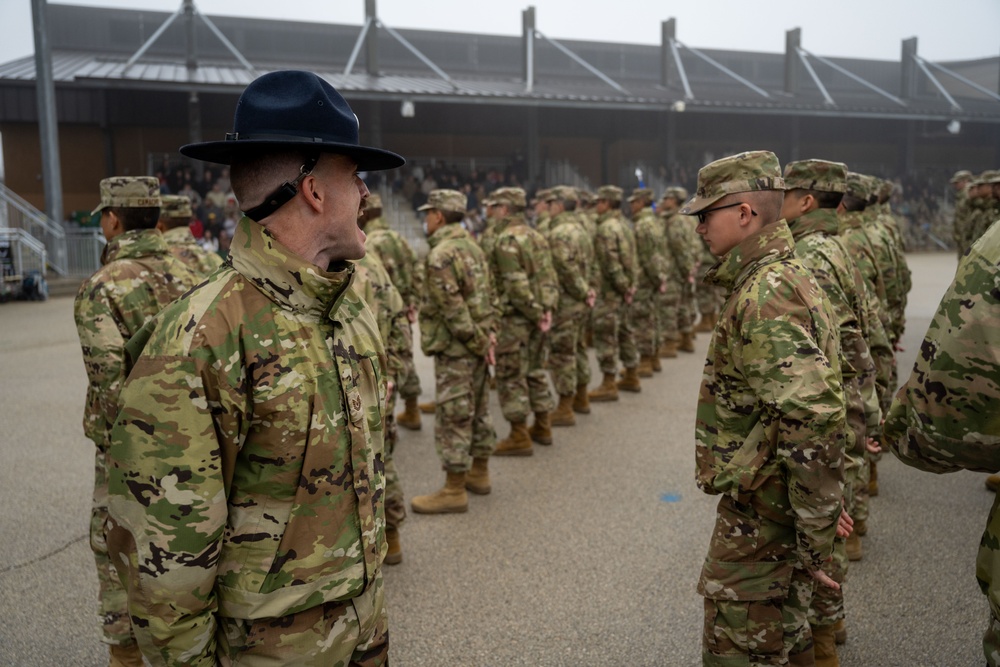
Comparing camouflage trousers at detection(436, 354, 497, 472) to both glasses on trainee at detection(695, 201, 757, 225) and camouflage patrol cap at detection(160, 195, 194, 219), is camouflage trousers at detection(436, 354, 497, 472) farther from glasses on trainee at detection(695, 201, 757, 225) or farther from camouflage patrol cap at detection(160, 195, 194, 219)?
glasses on trainee at detection(695, 201, 757, 225)

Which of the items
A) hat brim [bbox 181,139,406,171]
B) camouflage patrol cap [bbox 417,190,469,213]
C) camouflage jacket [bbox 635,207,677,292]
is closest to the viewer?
hat brim [bbox 181,139,406,171]

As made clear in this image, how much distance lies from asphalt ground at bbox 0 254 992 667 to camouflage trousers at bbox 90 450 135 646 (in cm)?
40

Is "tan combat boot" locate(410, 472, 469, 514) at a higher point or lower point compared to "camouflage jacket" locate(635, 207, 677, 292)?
lower

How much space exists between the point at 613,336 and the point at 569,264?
4.35 feet

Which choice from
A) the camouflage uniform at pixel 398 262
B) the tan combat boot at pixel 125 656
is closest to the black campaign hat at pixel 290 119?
the tan combat boot at pixel 125 656

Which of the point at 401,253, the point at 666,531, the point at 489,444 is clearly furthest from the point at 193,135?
the point at 666,531

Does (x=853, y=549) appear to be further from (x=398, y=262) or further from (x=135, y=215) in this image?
(x=398, y=262)

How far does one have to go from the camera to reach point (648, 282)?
9867mm

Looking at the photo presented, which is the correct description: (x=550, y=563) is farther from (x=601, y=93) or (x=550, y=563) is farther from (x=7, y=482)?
(x=601, y=93)

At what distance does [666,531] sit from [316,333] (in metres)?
3.57

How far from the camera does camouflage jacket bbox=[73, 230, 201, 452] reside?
10.6 ft

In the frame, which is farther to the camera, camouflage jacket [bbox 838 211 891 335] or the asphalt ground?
camouflage jacket [bbox 838 211 891 335]

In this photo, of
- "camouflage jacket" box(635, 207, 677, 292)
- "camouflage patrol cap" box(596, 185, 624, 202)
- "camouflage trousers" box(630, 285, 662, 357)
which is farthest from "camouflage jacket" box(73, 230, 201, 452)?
"camouflage jacket" box(635, 207, 677, 292)

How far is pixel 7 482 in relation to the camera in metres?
5.66
